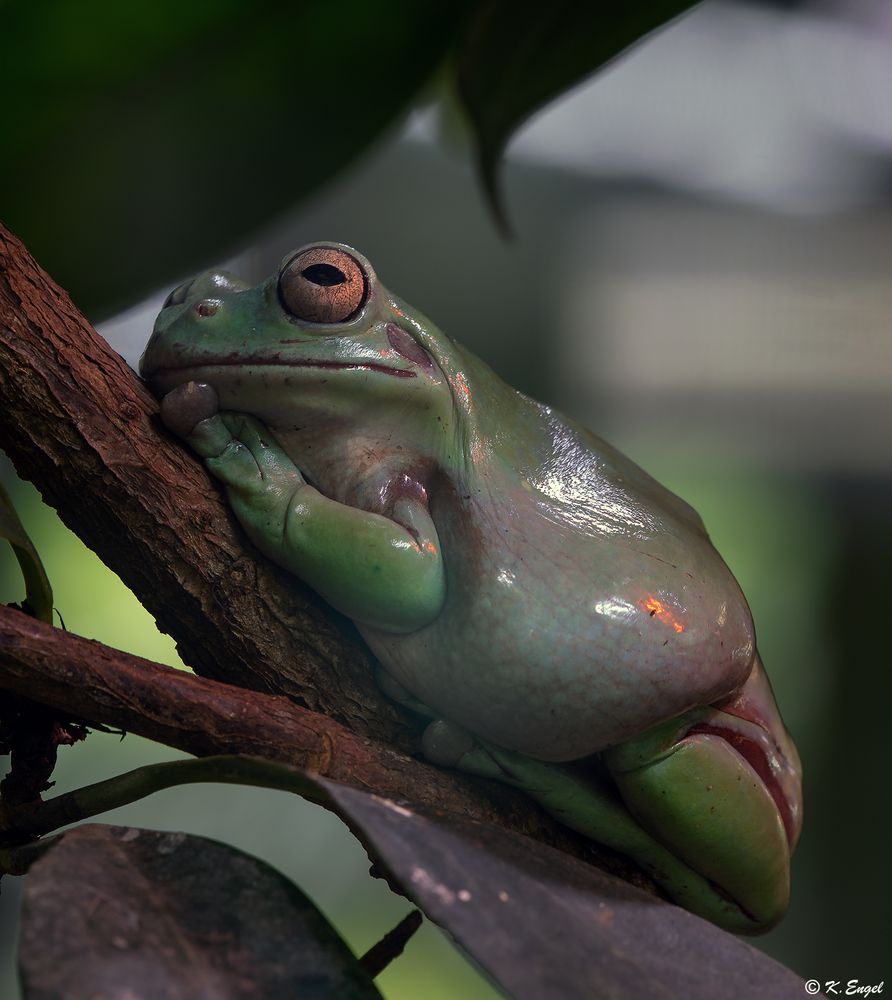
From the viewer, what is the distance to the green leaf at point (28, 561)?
2.64 ft

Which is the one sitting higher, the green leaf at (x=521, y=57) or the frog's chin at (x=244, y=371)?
the green leaf at (x=521, y=57)

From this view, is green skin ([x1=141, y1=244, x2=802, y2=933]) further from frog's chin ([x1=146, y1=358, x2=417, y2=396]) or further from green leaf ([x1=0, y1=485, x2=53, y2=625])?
green leaf ([x1=0, y1=485, x2=53, y2=625])

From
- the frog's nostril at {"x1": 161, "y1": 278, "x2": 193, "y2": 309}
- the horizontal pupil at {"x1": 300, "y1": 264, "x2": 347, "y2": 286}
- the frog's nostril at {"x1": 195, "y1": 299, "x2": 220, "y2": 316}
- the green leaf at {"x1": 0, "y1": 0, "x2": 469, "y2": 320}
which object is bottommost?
the frog's nostril at {"x1": 161, "y1": 278, "x2": 193, "y2": 309}

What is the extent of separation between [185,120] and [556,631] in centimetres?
69

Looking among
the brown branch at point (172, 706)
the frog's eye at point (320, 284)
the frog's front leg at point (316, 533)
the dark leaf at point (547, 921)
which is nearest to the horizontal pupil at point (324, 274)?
the frog's eye at point (320, 284)

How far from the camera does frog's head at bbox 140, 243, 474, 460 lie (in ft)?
3.37

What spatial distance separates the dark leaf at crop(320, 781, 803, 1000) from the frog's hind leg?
0.24 metres

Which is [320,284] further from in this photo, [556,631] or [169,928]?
[169,928]

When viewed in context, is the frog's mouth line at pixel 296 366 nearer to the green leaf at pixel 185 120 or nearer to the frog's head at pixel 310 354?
the frog's head at pixel 310 354

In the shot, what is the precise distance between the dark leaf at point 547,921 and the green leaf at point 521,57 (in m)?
0.75

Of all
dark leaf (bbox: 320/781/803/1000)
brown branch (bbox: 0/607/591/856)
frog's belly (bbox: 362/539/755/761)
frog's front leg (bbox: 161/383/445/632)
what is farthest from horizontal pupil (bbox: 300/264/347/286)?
dark leaf (bbox: 320/781/803/1000)

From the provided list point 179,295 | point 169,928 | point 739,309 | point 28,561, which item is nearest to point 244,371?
point 179,295

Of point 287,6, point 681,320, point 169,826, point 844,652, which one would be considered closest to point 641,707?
point 287,6

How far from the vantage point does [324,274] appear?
3.42 feet
